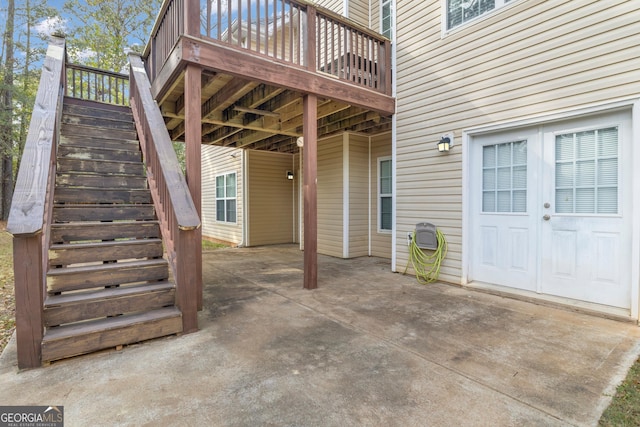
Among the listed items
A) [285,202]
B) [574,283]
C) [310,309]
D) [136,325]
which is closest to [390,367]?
[310,309]

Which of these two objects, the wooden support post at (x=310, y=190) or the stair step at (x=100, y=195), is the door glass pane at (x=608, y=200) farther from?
the stair step at (x=100, y=195)

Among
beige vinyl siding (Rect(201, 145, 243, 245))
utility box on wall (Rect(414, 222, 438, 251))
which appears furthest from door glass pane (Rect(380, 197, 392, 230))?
beige vinyl siding (Rect(201, 145, 243, 245))

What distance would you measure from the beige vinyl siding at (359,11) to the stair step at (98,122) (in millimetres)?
4517

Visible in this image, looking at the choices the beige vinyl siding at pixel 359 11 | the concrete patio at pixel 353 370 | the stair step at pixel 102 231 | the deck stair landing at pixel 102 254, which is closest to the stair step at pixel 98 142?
the deck stair landing at pixel 102 254

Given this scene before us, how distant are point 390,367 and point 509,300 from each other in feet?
7.73

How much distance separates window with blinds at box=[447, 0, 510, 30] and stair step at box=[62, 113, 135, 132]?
491 centimetres

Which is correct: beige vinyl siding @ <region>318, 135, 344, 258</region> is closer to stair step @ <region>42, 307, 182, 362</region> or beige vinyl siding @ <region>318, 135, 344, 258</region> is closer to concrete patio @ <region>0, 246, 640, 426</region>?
concrete patio @ <region>0, 246, 640, 426</region>

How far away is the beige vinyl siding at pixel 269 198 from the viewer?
29.0 ft

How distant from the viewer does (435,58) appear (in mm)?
4637

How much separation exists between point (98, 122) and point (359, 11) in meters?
5.05

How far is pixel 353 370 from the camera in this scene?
7.05 ft

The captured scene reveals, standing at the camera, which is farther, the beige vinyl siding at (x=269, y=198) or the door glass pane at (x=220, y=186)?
the door glass pane at (x=220, y=186)

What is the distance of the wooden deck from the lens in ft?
11.1

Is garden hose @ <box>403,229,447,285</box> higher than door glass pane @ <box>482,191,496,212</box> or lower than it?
lower
